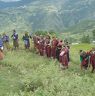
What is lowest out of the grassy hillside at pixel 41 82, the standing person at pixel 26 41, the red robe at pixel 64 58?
the grassy hillside at pixel 41 82

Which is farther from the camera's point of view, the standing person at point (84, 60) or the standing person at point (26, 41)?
the standing person at point (26, 41)

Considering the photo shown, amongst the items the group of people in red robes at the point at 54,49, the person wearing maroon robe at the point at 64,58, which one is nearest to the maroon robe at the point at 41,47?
the group of people in red robes at the point at 54,49

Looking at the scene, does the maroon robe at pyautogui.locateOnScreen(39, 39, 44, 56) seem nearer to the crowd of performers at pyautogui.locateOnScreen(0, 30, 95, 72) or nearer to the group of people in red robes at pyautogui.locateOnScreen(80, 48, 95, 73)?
the crowd of performers at pyautogui.locateOnScreen(0, 30, 95, 72)

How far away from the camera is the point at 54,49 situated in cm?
3447

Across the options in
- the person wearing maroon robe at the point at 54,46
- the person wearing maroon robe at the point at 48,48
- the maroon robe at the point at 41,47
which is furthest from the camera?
the maroon robe at the point at 41,47

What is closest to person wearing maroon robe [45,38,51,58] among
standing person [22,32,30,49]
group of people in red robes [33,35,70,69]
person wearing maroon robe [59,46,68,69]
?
group of people in red robes [33,35,70,69]

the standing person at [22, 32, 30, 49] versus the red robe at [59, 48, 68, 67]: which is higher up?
the standing person at [22, 32, 30, 49]

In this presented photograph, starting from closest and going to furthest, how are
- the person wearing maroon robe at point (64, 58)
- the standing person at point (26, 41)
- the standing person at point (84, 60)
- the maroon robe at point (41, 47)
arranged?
1. the person wearing maroon robe at point (64, 58)
2. the standing person at point (84, 60)
3. the maroon robe at point (41, 47)
4. the standing person at point (26, 41)

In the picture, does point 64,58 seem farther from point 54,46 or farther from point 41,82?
point 41,82

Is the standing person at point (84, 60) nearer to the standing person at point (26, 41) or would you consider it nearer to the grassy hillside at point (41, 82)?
the grassy hillside at point (41, 82)

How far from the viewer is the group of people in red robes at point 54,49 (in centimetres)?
3036

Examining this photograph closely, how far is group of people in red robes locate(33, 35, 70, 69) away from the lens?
3036cm

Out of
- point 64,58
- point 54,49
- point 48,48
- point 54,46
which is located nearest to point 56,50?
point 54,49

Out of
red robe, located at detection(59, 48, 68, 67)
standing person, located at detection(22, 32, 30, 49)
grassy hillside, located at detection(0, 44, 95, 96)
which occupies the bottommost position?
grassy hillside, located at detection(0, 44, 95, 96)
